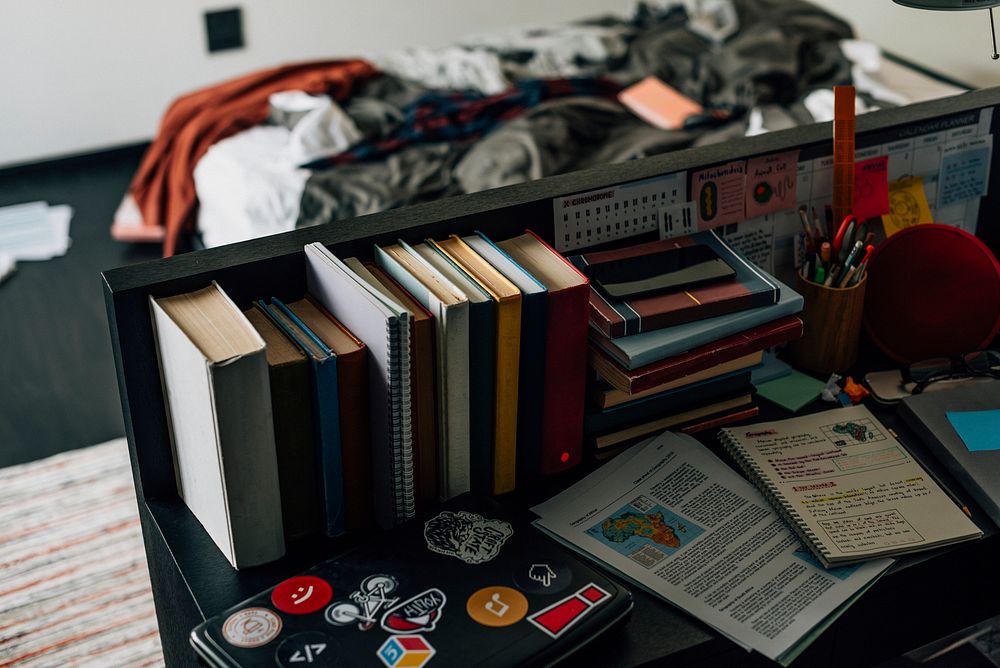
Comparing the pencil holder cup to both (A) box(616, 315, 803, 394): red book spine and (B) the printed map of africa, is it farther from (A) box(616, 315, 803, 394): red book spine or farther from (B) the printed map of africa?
(B) the printed map of africa

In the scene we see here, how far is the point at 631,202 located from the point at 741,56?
1887 millimetres

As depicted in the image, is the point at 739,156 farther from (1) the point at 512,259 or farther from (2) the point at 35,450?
(2) the point at 35,450

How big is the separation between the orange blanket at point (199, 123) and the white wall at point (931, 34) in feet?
4.91

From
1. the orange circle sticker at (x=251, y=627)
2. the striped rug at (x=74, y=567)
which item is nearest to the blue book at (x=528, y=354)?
the orange circle sticker at (x=251, y=627)

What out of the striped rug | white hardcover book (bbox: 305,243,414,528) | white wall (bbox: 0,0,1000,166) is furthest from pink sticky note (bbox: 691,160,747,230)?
white wall (bbox: 0,0,1000,166)

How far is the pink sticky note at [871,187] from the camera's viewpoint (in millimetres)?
1390

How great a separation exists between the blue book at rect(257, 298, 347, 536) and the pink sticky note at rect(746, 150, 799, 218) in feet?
2.04

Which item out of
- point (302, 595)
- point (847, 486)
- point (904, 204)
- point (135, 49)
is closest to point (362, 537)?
point (302, 595)

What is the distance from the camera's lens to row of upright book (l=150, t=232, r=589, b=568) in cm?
97

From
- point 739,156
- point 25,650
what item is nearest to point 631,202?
point 739,156

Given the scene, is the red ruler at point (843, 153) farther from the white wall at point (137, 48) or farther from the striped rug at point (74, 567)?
the white wall at point (137, 48)

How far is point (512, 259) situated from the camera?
111cm

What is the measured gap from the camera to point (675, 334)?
44.6 inches

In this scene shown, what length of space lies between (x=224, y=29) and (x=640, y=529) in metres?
3.35
